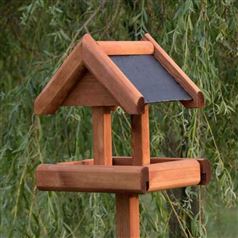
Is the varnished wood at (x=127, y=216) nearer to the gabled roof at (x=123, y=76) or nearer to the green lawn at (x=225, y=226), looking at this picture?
the gabled roof at (x=123, y=76)

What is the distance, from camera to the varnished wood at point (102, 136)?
9.02 ft

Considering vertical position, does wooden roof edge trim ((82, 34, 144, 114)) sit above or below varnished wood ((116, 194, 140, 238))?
above

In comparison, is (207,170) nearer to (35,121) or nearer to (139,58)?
(139,58)

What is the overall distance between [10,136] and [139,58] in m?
1.45

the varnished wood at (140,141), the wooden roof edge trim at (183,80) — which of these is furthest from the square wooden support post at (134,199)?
the wooden roof edge trim at (183,80)

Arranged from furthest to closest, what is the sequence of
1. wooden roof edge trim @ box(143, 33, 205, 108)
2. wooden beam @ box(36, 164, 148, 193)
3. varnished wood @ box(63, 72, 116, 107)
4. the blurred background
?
the blurred background < wooden roof edge trim @ box(143, 33, 205, 108) < varnished wood @ box(63, 72, 116, 107) < wooden beam @ box(36, 164, 148, 193)

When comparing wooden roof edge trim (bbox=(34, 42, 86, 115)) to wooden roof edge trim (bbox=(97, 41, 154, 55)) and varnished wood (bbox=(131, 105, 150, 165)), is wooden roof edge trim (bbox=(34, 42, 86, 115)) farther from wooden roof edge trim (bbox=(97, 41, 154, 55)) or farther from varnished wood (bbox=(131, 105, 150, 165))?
varnished wood (bbox=(131, 105, 150, 165))

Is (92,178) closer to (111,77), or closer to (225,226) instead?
(111,77)

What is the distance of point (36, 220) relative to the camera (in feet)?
12.9

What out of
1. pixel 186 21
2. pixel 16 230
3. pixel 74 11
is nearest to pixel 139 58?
pixel 186 21

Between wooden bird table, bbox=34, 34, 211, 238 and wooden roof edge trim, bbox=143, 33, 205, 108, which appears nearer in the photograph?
wooden bird table, bbox=34, 34, 211, 238

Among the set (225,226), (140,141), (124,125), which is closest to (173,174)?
(140,141)

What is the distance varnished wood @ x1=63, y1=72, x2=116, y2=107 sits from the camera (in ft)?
8.97

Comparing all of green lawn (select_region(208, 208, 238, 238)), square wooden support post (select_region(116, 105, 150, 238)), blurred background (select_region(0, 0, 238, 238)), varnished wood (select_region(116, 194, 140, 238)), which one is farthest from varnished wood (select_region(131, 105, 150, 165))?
green lawn (select_region(208, 208, 238, 238))
